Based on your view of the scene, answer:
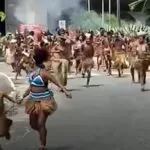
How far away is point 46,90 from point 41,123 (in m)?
0.48

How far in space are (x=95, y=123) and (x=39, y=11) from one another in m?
48.9

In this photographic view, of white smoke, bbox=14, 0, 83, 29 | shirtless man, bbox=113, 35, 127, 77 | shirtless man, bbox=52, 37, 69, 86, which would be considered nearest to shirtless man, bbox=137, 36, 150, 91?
shirtless man, bbox=52, 37, 69, 86

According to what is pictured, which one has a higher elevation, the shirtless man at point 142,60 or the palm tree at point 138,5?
the palm tree at point 138,5

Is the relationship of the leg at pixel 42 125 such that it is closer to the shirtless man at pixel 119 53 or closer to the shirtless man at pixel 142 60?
the shirtless man at pixel 142 60

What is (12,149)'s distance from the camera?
11.1 metres

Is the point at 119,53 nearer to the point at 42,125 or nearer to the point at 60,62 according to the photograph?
the point at 60,62

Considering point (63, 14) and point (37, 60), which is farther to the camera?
point (63, 14)

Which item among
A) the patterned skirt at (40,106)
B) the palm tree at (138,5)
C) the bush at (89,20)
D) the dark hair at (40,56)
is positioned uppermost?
the palm tree at (138,5)

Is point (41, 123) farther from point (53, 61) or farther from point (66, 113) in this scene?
point (53, 61)

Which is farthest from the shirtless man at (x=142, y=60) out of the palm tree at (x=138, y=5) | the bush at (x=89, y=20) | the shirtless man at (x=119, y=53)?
the bush at (x=89, y=20)

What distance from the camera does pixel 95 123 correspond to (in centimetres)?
1387

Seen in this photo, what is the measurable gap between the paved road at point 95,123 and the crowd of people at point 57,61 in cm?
77

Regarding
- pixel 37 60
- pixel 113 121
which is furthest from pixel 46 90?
pixel 113 121

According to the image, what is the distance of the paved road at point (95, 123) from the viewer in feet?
37.6
